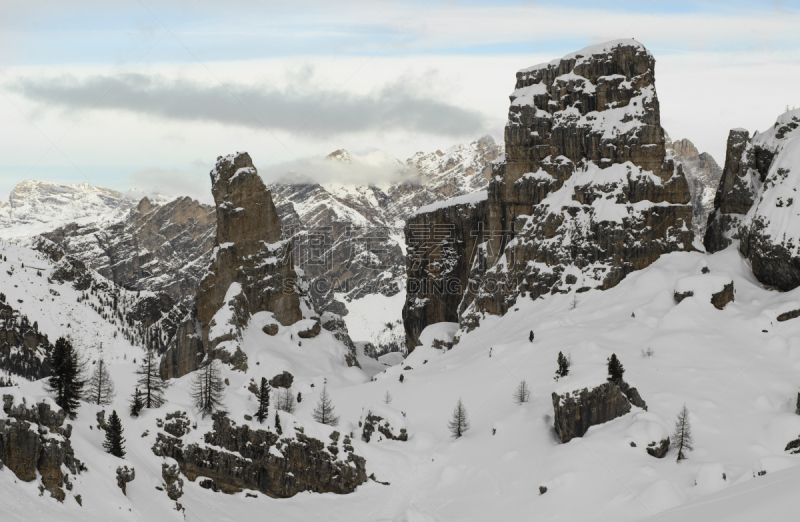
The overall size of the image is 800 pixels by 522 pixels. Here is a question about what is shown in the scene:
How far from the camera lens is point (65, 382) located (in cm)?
7875

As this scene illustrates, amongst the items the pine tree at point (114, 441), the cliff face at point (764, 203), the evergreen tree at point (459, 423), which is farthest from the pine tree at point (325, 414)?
the cliff face at point (764, 203)

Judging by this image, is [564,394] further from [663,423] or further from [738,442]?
[738,442]

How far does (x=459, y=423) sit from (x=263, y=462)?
84.8 feet

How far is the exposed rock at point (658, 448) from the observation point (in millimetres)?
85188

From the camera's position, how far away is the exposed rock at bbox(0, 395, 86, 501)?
6291 centimetres

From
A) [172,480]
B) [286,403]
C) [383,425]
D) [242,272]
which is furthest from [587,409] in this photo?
[242,272]

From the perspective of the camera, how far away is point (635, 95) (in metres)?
152

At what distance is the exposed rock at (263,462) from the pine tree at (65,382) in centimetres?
1146

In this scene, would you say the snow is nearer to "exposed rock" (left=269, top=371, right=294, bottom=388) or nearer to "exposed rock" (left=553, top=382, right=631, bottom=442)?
"exposed rock" (left=269, top=371, right=294, bottom=388)

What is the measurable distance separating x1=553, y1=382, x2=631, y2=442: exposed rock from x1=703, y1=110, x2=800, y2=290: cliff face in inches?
1845

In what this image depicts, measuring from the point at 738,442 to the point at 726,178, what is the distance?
7156cm

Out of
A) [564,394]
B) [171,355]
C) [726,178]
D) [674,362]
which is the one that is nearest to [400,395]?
[564,394]

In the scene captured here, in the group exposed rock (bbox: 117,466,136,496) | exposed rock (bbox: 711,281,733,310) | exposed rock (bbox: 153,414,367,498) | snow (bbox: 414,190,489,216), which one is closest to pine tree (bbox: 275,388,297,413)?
exposed rock (bbox: 153,414,367,498)

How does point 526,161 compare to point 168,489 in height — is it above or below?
above
